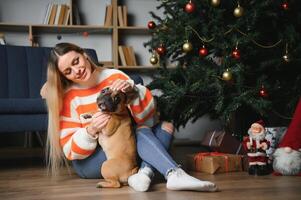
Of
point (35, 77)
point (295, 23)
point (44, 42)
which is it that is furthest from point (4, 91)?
point (295, 23)

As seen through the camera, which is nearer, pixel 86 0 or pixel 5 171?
pixel 5 171

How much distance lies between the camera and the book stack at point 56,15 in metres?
4.22

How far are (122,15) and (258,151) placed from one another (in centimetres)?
274

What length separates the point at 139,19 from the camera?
461cm

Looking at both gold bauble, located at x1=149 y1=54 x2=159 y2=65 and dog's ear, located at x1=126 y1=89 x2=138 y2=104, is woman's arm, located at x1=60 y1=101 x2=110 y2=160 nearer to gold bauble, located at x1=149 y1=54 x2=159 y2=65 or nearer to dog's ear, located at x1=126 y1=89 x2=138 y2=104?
dog's ear, located at x1=126 y1=89 x2=138 y2=104

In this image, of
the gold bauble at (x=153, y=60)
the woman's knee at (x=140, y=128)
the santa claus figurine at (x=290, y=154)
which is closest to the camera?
the woman's knee at (x=140, y=128)

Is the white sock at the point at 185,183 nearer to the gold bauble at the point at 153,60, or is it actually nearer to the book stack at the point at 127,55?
the gold bauble at the point at 153,60

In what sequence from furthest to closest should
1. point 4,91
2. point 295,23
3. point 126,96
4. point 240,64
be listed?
1. point 4,91
2. point 295,23
3. point 240,64
4. point 126,96

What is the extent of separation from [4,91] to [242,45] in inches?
74.5

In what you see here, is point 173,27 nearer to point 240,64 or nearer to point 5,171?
point 240,64

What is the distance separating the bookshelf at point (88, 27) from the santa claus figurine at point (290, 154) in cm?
241

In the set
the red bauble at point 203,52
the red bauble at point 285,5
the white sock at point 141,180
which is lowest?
the white sock at point 141,180

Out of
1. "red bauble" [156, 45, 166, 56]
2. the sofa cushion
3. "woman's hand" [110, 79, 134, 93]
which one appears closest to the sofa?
the sofa cushion

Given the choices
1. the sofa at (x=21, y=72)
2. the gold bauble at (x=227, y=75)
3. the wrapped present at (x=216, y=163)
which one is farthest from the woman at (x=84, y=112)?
the sofa at (x=21, y=72)
